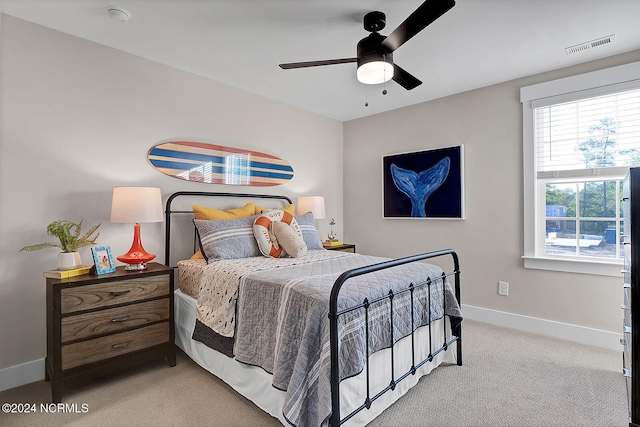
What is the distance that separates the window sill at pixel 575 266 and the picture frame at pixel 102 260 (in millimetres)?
3590

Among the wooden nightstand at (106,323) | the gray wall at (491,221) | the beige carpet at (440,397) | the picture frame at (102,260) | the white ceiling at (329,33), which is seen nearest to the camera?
the beige carpet at (440,397)

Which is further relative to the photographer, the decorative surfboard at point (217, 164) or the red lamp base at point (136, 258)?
the decorative surfboard at point (217, 164)

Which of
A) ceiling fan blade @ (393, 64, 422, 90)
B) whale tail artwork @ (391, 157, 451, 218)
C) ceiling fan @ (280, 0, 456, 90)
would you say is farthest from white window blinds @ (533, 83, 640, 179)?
ceiling fan @ (280, 0, 456, 90)

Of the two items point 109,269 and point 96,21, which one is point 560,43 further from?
point 109,269

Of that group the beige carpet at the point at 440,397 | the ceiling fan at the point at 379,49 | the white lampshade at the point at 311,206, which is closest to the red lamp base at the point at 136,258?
the beige carpet at the point at 440,397

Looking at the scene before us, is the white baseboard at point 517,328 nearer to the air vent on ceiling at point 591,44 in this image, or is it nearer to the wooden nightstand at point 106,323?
the wooden nightstand at point 106,323

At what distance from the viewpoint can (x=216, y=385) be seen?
7.16 ft

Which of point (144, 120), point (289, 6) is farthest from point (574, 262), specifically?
point (144, 120)

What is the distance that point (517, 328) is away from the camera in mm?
3209

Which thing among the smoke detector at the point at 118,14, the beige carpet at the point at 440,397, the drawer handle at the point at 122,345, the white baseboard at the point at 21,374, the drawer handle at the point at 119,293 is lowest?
the beige carpet at the point at 440,397

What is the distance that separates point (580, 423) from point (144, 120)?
12.1 ft

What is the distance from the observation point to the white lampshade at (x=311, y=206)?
150 inches

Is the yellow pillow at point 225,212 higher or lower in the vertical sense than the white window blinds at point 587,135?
lower

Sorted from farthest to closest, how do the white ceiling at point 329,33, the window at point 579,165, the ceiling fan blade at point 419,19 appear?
the window at point 579,165
the white ceiling at point 329,33
the ceiling fan blade at point 419,19
